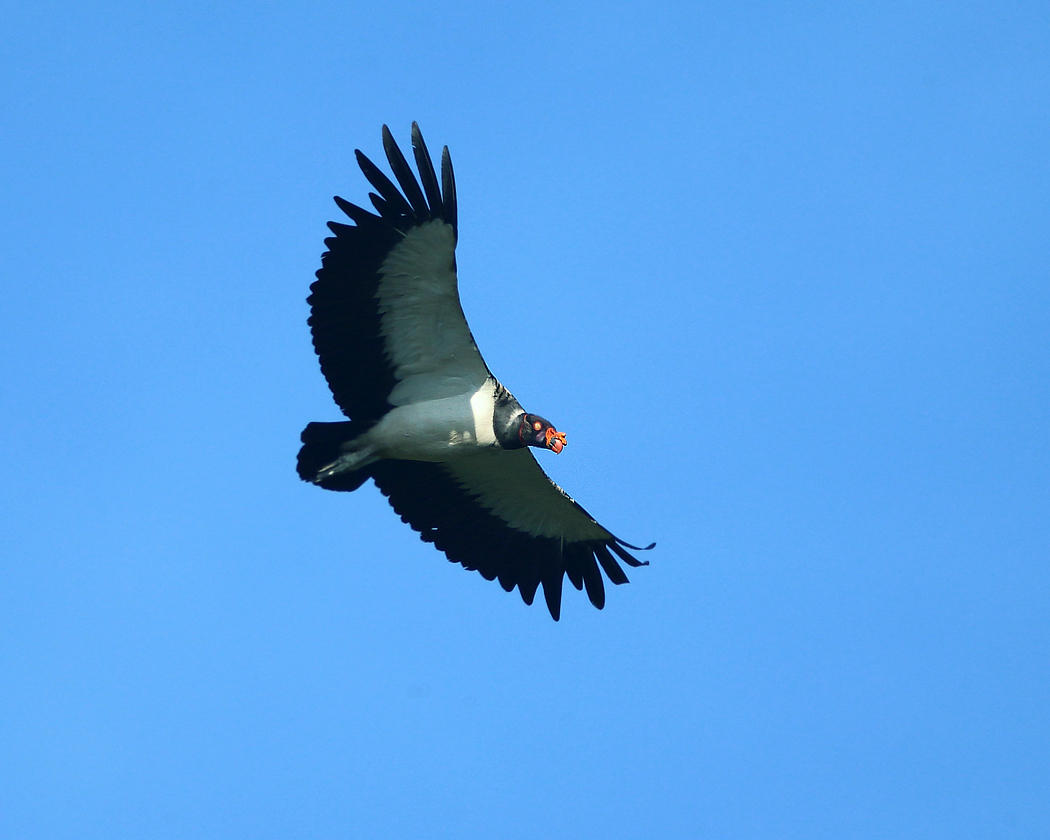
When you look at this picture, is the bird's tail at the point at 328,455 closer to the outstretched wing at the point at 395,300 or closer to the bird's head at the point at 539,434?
the outstretched wing at the point at 395,300

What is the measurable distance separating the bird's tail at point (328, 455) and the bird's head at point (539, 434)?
2.42m

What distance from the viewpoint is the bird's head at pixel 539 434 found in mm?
20969

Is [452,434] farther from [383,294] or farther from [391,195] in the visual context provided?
[391,195]

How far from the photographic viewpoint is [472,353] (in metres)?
21.0

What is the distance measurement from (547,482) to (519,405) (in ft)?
5.13

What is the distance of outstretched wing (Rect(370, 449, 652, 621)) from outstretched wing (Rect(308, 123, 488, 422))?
4.81ft

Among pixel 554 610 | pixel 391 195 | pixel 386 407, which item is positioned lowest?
pixel 554 610

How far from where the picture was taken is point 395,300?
67.1 feet

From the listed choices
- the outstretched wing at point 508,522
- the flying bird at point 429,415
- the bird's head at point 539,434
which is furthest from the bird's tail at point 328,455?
the bird's head at point 539,434

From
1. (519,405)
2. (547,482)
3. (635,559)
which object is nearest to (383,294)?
(519,405)

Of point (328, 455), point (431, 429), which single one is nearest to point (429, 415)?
point (431, 429)

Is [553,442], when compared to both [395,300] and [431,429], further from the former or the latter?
[395,300]

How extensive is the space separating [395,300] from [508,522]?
4519 mm

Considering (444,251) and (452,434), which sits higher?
(444,251)
